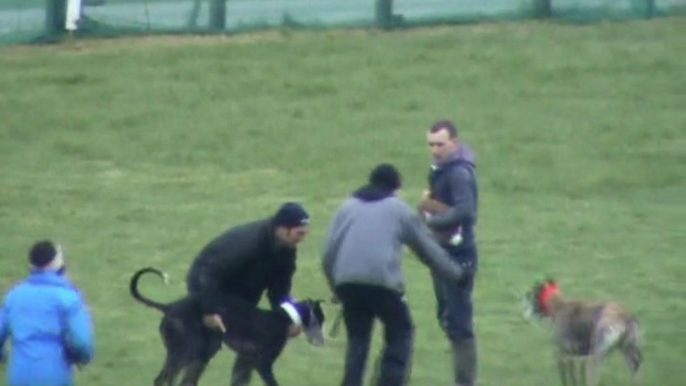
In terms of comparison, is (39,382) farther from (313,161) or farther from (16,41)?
(16,41)

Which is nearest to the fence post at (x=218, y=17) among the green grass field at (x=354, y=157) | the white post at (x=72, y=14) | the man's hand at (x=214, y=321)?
the green grass field at (x=354, y=157)

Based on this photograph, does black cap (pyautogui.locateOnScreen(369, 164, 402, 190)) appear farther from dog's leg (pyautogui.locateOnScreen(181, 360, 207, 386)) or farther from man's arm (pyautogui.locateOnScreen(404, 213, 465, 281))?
dog's leg (pyautogui.locateOnScreen(181, 360, 207, 386))

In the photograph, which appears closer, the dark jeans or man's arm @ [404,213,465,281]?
man's arm @ [404,213,465,281]

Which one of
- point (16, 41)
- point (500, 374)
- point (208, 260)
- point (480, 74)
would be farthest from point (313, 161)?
point (208, 260)

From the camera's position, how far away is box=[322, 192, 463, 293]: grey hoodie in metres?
15.3

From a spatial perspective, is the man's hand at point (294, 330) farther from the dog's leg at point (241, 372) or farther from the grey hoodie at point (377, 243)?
the dog's leg at point (241, 372)

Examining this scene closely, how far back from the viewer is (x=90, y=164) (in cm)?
2773

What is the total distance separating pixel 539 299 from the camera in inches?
645

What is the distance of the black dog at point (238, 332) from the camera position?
15414 millimetres

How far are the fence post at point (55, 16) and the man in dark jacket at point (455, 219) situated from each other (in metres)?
16.9

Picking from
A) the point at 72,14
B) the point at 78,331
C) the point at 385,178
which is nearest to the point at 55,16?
the point at 72,14

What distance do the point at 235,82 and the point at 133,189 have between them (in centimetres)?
485

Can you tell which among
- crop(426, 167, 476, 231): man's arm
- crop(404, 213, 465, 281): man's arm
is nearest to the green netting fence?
crop(426, 167, 476, 231): man's arm

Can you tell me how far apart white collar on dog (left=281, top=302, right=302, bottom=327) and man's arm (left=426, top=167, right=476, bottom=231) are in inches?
49.6
